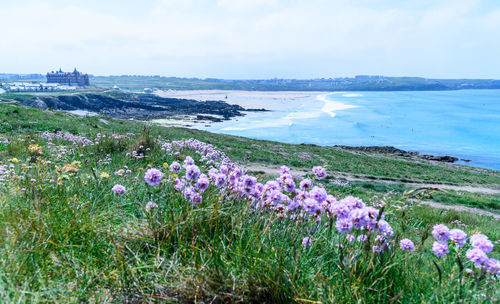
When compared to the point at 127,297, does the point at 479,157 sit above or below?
below

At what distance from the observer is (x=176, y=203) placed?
10.5 feet

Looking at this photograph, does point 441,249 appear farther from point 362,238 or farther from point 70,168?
point 70,168

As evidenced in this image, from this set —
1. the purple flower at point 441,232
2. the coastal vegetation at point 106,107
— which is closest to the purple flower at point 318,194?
the purple flower at point 441,232

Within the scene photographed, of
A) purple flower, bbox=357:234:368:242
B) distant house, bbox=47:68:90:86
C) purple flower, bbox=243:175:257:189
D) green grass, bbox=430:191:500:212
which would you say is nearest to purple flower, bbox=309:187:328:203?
purple flower, bbox=357:234:368:242

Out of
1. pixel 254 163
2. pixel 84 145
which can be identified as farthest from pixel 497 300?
pixel 254 163

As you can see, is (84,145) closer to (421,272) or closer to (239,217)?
(239,217)

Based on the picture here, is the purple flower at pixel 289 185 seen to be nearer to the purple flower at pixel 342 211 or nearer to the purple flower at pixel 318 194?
the purple flower at pixel 318 194

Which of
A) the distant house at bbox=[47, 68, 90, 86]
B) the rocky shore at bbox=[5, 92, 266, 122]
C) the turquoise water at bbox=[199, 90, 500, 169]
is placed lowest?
the turquoise water at bbox=[199, 90, 500, 169]

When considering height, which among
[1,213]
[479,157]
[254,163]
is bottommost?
[479,157]

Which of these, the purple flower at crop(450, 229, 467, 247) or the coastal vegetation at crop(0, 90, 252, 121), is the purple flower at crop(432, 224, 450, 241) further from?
the coastal vegetation at crop(0, 90, 252, 121)

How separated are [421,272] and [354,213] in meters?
0.77

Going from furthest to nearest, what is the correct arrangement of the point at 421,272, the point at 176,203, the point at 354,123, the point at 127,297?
the point at 354,123 < the point at 176,203 < the point at 421,272 < the point at 127,297

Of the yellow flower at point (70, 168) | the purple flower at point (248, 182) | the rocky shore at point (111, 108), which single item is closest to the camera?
the purple flower at point (248, 182)

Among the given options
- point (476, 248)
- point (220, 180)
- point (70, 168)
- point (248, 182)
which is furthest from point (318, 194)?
point (70, 168)
